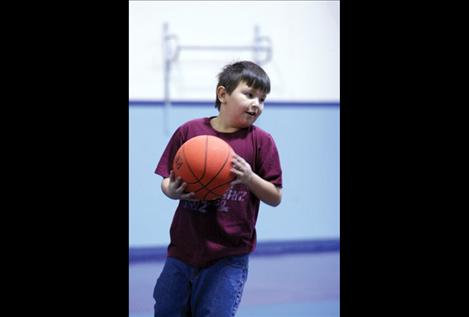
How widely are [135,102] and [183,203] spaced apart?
9.51ft

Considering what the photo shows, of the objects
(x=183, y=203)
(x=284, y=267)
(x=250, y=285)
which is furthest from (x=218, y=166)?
(x=284, y=267)

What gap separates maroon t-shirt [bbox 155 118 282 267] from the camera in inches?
86.7

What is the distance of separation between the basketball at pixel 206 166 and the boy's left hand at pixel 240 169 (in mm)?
14

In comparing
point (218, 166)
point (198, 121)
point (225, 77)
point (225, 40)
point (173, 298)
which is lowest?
point (173, 298)

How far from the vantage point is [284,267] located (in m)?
4.84

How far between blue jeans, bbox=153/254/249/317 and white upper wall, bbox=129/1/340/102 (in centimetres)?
300

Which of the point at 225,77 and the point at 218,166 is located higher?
the point at 225,77

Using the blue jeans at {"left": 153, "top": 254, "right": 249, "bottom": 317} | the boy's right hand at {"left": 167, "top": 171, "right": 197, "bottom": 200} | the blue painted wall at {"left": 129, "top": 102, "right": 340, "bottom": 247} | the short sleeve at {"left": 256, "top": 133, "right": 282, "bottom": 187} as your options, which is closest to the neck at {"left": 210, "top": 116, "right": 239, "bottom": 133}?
the short sleeve at {"left": 256, "top": 133, "right": 282, "bottom": 187}

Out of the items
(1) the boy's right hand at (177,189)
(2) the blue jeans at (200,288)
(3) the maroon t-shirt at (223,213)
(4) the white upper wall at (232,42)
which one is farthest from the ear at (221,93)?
(4) the white upper wall at (232,42)

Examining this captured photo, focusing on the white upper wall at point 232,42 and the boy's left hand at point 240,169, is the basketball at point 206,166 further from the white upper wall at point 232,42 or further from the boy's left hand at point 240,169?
the white upper wall at point 232,42

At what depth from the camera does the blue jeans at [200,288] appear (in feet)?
7.13
